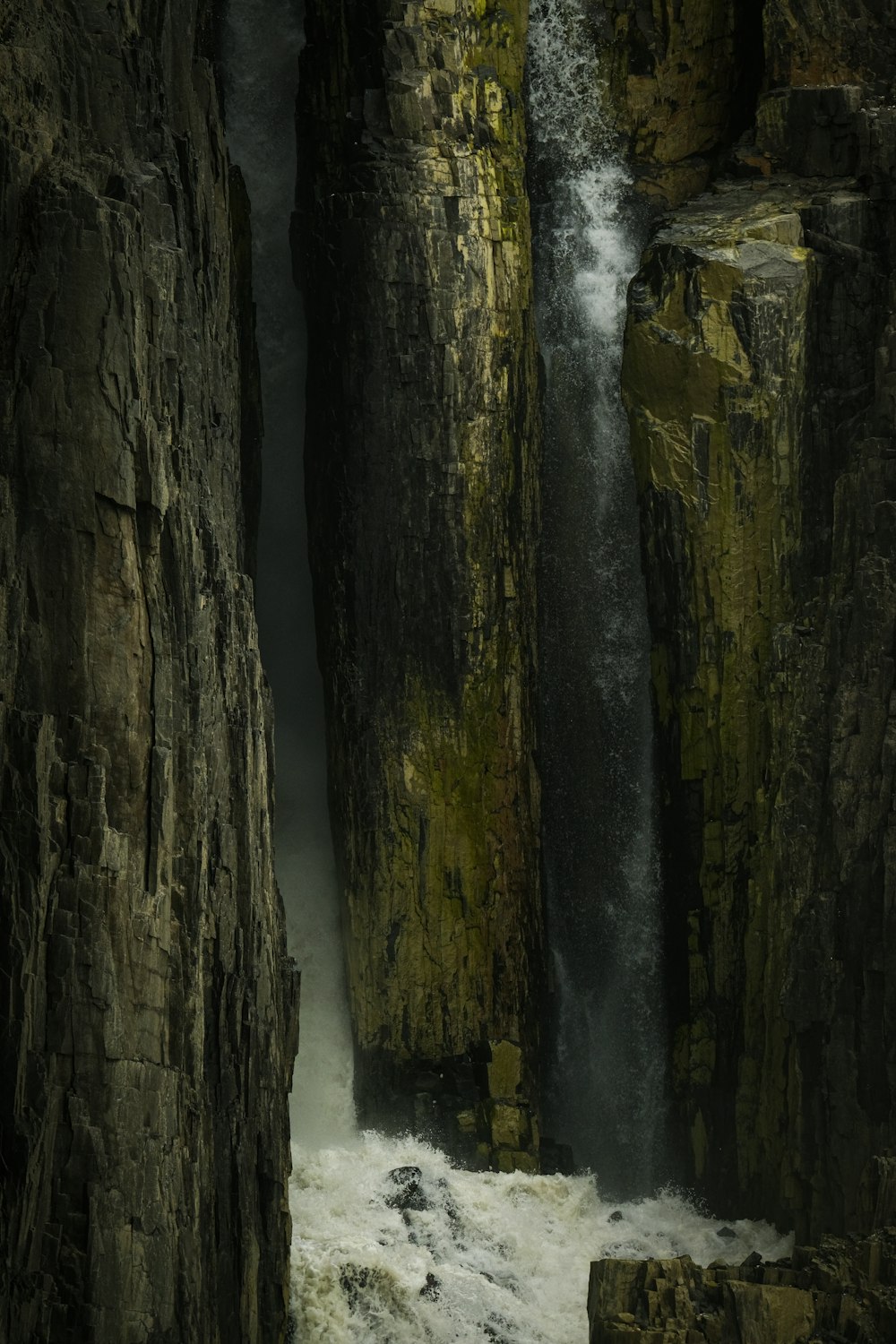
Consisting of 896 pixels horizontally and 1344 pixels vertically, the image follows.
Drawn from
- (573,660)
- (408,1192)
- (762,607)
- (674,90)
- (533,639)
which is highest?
(674,90)

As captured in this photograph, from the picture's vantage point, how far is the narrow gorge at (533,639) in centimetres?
1738

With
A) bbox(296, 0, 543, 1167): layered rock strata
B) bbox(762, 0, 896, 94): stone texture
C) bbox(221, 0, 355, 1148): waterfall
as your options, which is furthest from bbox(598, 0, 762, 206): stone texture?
bbox(221, 0, 355, 1148): waterfall

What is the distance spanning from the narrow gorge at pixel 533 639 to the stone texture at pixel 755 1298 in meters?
0.05

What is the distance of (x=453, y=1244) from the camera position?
19625mm

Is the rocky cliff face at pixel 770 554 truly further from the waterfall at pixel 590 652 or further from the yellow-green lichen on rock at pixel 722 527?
the waterfall at pixel 590 652

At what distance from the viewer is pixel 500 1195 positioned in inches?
819

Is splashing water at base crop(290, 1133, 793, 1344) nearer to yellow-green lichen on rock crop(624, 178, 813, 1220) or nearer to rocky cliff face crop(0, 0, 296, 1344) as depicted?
rocky cliff face crop(0, 0, 296, 1344)

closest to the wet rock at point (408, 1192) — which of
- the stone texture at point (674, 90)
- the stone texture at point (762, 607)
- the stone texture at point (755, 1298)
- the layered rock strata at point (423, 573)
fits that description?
the layered rock strata at point (423, 573)

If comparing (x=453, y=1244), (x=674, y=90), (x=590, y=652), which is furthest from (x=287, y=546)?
(x=453, y=1244)

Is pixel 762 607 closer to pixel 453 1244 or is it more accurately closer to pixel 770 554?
pixel 770 554

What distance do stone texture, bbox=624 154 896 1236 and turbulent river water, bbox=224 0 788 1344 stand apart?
23.0 inches

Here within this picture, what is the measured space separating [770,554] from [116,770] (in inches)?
351

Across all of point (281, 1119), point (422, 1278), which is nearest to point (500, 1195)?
point (422, 1278)

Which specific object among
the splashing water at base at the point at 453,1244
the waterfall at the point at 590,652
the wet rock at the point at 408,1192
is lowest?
the splashing water at base at the point at 453,1244
